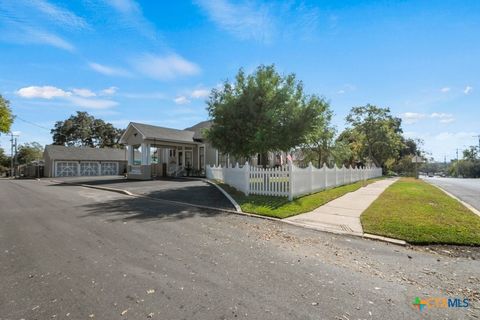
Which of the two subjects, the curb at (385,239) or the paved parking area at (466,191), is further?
the paved parking area at (466,191)

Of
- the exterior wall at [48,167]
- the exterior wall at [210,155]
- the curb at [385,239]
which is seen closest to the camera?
the curb at [385,239]

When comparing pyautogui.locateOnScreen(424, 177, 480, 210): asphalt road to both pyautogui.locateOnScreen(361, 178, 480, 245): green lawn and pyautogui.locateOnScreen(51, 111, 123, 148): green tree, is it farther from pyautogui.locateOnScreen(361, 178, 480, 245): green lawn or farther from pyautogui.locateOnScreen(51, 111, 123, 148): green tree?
pyautogui.locateOnScreen(51, 111, 123, 148): green tree

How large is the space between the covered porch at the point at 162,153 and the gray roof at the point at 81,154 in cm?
1587

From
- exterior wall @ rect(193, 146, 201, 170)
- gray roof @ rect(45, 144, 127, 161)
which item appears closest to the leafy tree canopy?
gray roof @ rect(45, 144, 127, 161)

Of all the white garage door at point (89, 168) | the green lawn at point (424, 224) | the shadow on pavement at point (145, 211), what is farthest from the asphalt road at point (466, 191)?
the white garage door at point (89, 168)

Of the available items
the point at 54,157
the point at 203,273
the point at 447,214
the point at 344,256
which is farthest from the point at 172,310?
the point at 54,157

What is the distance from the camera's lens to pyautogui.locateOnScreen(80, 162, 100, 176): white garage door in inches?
1512

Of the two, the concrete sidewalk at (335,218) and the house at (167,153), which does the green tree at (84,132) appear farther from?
the concrete sidewalk at (335,218)

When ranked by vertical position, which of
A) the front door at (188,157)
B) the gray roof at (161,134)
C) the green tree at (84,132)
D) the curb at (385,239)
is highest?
the green tree at (84,132)

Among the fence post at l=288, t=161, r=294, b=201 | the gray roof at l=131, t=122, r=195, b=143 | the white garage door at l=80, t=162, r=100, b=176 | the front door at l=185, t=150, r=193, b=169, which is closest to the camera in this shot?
the fence post at l=288, t=161, r=294, b=201

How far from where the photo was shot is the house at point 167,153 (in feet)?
75.6

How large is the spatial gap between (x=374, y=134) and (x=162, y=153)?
32.4 m

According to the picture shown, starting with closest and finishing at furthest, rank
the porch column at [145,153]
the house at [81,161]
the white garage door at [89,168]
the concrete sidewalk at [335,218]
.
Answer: the concrete sidewalk at [335,218] < the porch column at [145,153] < the house at [81,161] < the white garage door at [89,168]

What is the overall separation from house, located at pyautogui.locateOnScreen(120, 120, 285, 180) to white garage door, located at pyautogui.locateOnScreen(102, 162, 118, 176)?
1611 cm
